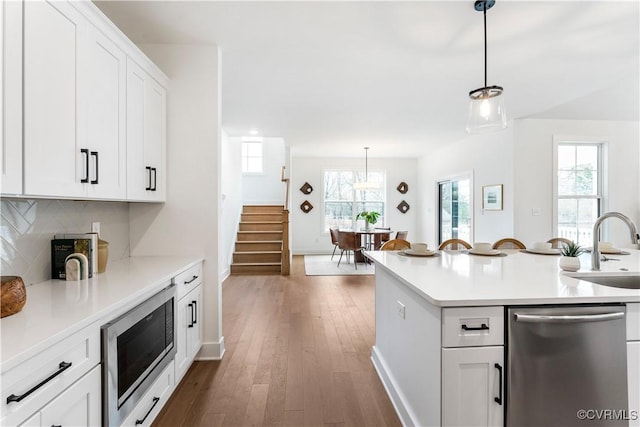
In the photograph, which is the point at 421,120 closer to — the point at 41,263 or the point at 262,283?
the point at 262,283

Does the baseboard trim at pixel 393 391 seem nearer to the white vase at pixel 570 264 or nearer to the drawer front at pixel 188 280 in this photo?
the white vase at pixel 570 264

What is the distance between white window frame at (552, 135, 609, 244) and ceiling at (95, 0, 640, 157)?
35 centimetres

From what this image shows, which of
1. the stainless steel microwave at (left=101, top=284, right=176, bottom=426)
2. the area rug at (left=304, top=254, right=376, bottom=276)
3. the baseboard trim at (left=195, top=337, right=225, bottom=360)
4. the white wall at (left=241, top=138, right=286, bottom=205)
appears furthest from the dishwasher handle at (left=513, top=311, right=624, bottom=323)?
the white wall at (left=241, top=138, right=286, bottom=205)

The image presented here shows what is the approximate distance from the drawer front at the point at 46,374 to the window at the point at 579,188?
5822mm

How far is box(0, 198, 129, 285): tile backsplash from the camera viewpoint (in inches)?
57.2

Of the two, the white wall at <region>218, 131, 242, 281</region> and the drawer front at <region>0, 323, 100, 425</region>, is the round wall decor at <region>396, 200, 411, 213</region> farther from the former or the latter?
the drawer front at <region>0, 323, 100, 425</region>

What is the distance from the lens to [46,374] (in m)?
0.95

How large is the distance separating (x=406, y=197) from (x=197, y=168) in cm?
698

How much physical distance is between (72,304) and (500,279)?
2016 millimetres

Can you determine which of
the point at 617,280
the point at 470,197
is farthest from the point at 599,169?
the point at 617,280

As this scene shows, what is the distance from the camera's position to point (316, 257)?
25.1 ft

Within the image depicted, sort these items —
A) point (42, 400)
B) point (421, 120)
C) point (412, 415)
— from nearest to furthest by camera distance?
point (42, 400), point (412, 415), point (421, 120)

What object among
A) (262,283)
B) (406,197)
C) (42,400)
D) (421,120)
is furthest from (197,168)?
(406,197)

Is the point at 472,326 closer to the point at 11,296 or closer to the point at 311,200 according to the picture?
the point at 11,296
